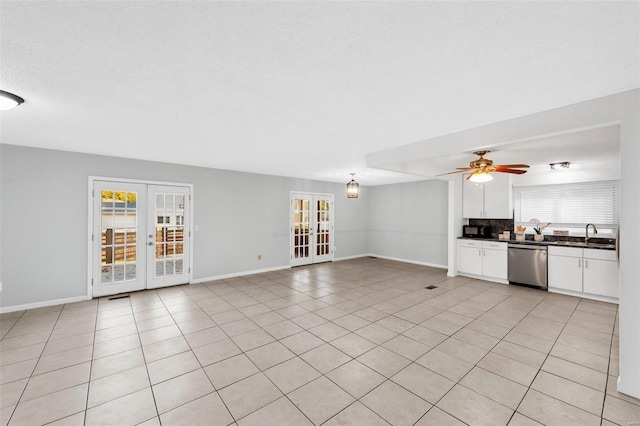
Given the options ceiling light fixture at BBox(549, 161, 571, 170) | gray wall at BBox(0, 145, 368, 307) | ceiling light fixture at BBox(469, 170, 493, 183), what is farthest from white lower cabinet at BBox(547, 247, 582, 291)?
gray wall at BBox(0, 145, 368, 307)

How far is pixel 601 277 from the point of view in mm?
4441

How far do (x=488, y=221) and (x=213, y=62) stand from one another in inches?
266

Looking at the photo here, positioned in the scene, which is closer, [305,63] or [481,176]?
[305,63]

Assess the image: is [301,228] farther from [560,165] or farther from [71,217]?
[560,165]

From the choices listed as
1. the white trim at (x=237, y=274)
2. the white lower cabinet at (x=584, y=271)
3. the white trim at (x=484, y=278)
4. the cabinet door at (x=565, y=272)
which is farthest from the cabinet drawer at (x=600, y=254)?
the white trim at (x=237, y=274)

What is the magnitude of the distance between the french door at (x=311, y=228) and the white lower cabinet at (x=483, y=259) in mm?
3636

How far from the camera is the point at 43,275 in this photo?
4.16m

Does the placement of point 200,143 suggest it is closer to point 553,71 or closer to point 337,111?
point 337,111

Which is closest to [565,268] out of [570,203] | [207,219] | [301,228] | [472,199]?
[570,203]

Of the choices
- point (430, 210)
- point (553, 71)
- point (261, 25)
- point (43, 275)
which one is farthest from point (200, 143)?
point (430, 210)

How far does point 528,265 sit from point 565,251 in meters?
0.63

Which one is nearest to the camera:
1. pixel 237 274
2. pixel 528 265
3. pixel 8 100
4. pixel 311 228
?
pixel 8 100

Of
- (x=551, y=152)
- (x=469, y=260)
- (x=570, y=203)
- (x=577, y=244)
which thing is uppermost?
(x=551, y=152)

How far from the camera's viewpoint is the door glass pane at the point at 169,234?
5277mm
